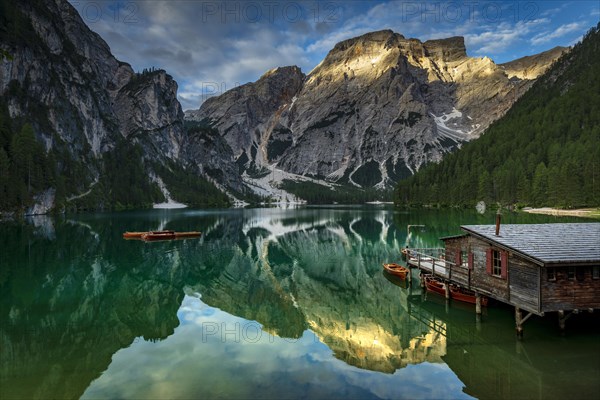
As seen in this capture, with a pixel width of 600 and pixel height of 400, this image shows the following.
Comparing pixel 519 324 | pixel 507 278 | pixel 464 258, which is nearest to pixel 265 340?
pixel 519 324

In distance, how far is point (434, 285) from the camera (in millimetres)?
37125

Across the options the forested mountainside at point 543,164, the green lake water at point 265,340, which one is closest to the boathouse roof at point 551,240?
the green lake water at point 265,340

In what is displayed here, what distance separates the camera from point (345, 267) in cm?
5247

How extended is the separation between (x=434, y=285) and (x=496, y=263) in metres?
9.80

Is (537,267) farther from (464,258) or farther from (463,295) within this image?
(463,295)

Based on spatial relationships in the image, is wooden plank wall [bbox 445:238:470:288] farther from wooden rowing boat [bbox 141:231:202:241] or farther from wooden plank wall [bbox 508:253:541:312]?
wooden rowing boat [bbox 141:231:202:241]

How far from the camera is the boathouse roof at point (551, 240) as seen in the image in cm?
2396

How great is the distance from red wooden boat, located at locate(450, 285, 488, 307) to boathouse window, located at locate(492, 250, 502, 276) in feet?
12.3

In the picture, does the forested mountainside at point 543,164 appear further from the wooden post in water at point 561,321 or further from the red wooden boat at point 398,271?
the wooden post in water at point 561,321

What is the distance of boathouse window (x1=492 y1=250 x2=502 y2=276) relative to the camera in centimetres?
2766

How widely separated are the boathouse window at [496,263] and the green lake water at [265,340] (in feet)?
11.6

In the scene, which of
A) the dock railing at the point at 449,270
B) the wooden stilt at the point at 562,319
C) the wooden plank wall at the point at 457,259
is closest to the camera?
the wooden stilt at the point at 562,319

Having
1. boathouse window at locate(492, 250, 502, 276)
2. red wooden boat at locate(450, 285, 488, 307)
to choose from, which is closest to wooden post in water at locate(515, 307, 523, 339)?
boathouse window at locate(492, 250, 502, 276)

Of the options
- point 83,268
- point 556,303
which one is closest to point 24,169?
point 83,268
